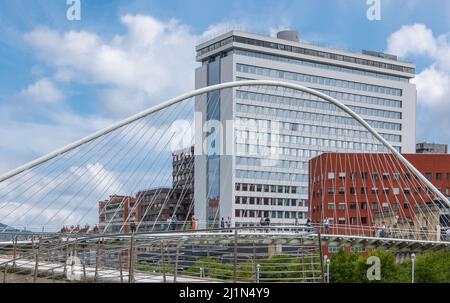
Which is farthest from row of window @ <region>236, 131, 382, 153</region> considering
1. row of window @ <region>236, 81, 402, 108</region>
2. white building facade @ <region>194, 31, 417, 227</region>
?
row of window @ <region>236, 81, 402, 108</region>

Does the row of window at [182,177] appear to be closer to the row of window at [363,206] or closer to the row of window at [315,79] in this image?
the row of window at [315,79]

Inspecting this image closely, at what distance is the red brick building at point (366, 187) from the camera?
251 ft

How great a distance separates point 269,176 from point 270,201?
299cm

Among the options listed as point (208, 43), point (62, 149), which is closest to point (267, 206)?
point (208, 43)

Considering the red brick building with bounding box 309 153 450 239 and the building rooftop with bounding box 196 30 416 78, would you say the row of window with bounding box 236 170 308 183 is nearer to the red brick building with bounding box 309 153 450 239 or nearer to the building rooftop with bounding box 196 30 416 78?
the red brick building with bounding box 309 153 450 239

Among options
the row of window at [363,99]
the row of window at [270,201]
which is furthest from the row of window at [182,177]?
the row of window at [363,99]

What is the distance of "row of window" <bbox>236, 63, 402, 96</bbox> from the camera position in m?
91.9

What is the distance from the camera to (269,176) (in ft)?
295

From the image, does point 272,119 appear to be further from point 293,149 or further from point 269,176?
point 293,149

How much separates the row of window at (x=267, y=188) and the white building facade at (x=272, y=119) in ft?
0.41
